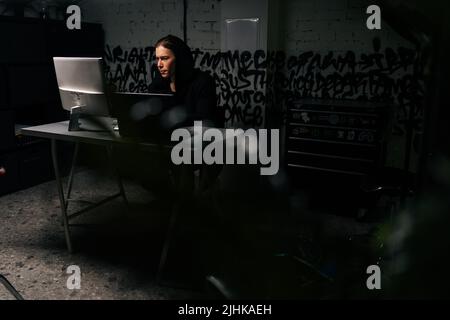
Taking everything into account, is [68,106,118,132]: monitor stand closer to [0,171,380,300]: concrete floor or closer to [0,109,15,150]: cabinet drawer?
[0,171,380,300]: concrete floor

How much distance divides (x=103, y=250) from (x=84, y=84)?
1.15 m

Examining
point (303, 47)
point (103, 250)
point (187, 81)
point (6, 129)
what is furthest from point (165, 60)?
point (6, 129)

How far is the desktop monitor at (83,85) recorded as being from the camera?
2.54 meters

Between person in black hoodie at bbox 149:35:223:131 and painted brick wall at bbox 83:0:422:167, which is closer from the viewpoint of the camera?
person in black hoodie at bbox 149:35:223:131

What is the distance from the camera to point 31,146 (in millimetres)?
A: 4332

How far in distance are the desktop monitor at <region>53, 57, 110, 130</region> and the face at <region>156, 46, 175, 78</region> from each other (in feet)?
2.40

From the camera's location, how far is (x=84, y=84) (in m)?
2.64

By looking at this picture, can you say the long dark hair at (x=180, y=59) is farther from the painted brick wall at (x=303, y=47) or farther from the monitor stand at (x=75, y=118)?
the painted brick wall at (x=303, y=47)

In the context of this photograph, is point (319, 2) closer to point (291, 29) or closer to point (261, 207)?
point (291, 29)

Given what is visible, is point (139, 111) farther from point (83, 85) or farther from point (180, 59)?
point (180, 59)

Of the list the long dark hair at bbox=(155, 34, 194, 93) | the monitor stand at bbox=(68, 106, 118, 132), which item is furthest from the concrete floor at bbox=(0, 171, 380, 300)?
the long dark hair at bbox=(155, 34, 194, 93)

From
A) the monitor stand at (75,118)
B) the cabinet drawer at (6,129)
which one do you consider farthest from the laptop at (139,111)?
the cabinet drawer at (6,129)

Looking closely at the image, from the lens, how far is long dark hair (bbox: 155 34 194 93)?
3196 mm

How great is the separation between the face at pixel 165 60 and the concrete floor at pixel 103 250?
1215 millimetres
